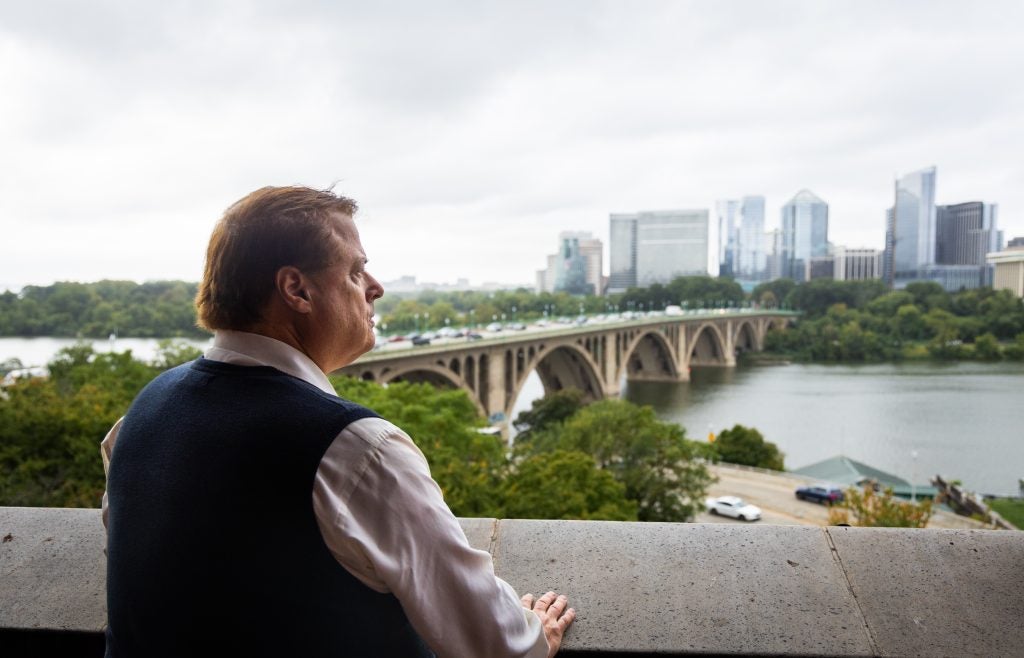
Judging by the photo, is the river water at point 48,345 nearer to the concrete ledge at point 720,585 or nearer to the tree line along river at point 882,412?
the tree line along river at point 882,412

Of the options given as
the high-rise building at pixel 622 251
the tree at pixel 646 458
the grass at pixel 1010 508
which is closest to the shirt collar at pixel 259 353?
the tree at pixel 646 458

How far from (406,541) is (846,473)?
878 inches

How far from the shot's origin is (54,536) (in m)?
2.12

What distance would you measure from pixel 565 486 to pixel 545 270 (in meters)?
119

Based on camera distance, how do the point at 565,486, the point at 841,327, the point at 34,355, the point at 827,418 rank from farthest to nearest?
1. the point at 841,327
2. the point at 827,418
3. the point at 34,355
4. the point at 565,486

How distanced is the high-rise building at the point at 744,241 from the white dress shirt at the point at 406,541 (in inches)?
5685

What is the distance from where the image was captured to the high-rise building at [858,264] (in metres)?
97.2

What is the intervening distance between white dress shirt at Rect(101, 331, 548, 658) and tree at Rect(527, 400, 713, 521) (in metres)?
14.4

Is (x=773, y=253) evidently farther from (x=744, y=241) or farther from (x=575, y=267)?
(x=575, y=267)

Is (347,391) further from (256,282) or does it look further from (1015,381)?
(1015,381)

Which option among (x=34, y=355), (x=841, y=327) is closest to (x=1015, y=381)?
(x=841, y=327)

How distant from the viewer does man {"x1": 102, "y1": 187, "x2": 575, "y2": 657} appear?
3.29 ft

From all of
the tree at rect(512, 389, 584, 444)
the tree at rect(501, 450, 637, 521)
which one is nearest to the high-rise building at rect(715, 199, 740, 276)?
the tree at rect(512, 389, 584, 444)

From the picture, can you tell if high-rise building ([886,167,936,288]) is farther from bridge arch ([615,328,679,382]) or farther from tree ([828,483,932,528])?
tree ([828,483,932,528])
